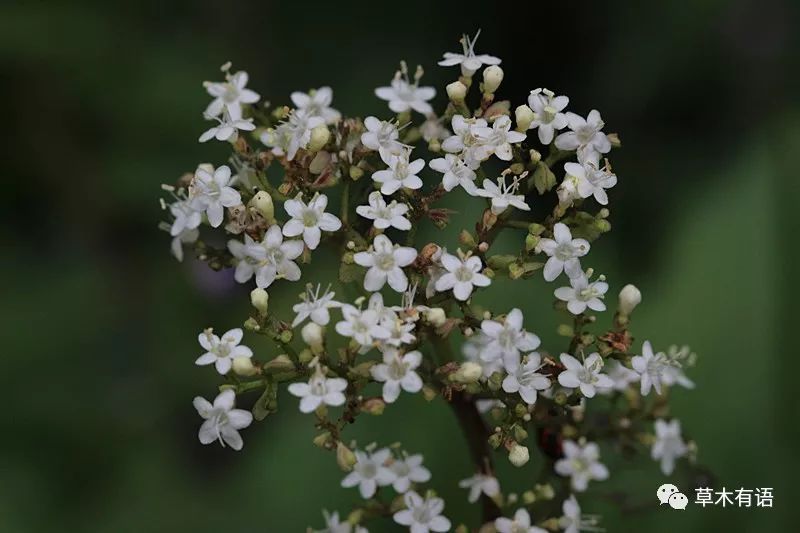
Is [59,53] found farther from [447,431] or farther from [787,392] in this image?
[787,392]

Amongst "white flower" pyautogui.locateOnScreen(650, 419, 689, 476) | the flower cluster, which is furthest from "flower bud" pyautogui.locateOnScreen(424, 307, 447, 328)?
"white flower" pyautogui.locateOnScreen(650, 419, 689, 476)

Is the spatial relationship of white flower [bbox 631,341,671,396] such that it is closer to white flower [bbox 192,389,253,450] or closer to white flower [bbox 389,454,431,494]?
white flower [bbox 389,454,431,494]

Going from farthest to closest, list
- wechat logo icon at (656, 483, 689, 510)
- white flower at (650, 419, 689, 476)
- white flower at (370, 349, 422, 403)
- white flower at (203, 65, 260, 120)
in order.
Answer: wechat logo icon at (656, 483, 689, 510) → white flower at (650, 419, 689, 476) → white flower at (203, 65, 260, 120) → white flower at (370, 349, 422, 403)

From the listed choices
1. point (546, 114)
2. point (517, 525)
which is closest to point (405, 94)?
point (546, 114)

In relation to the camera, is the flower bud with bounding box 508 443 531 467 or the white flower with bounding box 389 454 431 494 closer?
the flower bud with bounding box 508 443 531 467

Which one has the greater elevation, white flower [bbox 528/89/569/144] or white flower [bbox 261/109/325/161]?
white flower [bbox 528/89/569/144]

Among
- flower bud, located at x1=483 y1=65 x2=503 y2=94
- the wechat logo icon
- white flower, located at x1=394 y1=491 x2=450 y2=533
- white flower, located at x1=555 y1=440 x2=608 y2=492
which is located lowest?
white flower, located at x1=394 y1=491 x2=450 y2=533

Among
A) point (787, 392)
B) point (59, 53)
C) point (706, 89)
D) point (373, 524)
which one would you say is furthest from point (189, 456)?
point (706, 89)

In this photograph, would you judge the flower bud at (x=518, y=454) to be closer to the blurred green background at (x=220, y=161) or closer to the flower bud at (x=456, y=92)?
the flower bud at (x=456, y=92)
